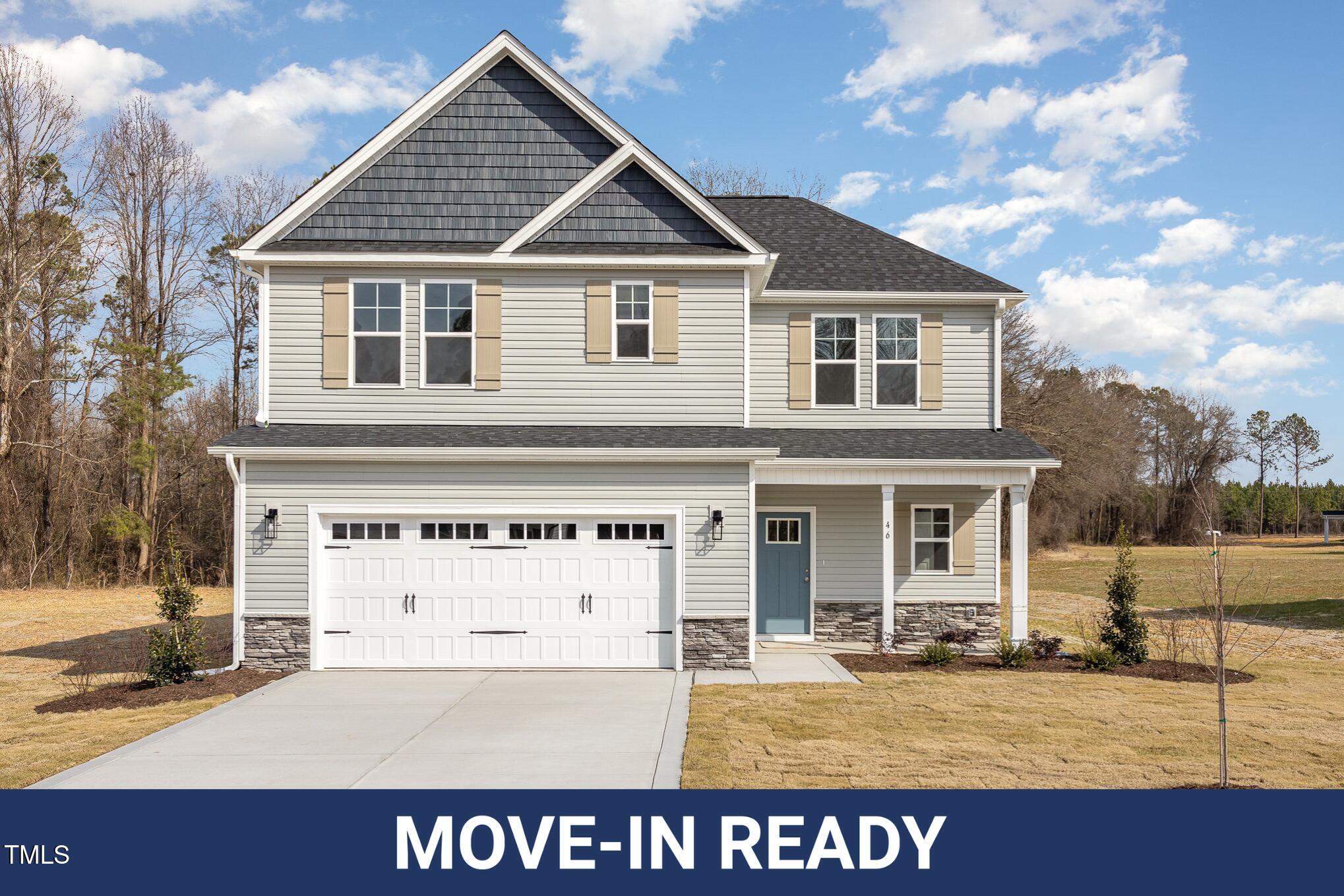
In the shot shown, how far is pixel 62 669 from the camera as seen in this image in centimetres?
1433

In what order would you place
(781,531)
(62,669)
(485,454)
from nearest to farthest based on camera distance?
(485,454)
(62,669)
(781,531)

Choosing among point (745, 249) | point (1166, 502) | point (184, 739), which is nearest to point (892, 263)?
point (745, 249)

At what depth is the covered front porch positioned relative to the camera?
1596cm

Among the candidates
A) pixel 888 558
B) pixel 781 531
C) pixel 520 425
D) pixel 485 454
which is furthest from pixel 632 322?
pixel 888 558

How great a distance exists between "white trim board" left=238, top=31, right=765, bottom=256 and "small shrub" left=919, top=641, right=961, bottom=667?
649 cm

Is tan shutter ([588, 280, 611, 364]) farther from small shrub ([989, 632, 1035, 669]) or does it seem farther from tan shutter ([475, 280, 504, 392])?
small shrub ([989, 632, 1035, 669])

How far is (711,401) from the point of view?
14.2m

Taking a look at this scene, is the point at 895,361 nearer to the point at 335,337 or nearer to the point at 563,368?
the point at 563,368

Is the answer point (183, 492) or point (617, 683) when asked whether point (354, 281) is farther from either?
point (183, 492)

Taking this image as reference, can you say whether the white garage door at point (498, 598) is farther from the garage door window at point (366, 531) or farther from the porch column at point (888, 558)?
the porch column at point (888, 558)

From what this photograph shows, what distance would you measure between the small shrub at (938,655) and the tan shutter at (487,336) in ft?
25.0

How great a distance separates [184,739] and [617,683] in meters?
5.22

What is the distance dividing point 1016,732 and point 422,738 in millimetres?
6155

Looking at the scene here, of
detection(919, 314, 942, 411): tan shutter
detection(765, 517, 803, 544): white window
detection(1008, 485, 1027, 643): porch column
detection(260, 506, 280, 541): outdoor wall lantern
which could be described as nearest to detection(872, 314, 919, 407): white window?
detection(919, 314, 942, 411): tan shutter
